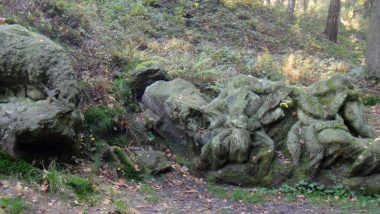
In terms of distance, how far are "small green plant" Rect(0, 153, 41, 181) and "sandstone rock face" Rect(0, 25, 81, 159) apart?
142 millimetres

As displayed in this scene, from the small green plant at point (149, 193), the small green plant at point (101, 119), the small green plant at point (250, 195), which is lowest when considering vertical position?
the small green plant at point (149, 193)

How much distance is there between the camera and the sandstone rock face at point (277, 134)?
8.68 meters

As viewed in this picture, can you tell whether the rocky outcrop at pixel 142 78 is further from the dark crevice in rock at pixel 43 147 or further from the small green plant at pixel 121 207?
the small green plant at pixel 121 207

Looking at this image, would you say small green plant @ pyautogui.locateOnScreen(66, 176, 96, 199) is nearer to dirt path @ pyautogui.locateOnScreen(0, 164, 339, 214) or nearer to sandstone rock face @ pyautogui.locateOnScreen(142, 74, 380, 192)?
dirt path @ pyautogui.locateOnScreen(0, 164, 339, 214)

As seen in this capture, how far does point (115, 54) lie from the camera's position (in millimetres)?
13047

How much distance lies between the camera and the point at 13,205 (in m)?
6.32

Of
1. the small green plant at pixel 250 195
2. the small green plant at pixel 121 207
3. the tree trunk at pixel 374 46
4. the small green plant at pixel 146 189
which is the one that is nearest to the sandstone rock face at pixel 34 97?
the small green plant at pixel 146 189

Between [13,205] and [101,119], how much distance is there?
3808mm

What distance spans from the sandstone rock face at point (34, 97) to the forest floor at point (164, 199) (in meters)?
0.76

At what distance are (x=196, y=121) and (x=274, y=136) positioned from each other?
180cm

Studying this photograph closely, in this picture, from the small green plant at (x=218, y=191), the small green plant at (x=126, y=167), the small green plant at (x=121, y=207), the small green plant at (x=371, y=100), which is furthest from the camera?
the small green plant at (x=371, y=100)

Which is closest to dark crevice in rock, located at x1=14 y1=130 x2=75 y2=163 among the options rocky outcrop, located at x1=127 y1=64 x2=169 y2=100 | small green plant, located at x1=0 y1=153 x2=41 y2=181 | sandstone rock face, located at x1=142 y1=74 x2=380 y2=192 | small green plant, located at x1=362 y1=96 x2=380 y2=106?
small green plant, located at x1=0 y1=153 x2=41 y2=181

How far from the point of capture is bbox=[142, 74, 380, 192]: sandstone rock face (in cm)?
868

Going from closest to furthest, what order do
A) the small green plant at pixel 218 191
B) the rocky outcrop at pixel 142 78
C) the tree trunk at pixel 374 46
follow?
the small green plant at pixel 218 191 → the rocky outcrop at pixel 142 78 → the tree trunk at pixel 374 46
